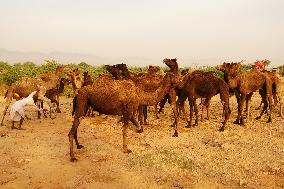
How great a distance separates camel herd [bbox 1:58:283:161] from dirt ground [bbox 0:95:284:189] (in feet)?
1.61

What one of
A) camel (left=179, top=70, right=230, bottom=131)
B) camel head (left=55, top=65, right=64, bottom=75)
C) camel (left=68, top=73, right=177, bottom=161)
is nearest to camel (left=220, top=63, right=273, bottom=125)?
camel (left=179, top=70, right=230, bottom=131)

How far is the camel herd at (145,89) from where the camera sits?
10039 millimetres

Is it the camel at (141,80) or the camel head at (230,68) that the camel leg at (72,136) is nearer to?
the camel at (141,80)

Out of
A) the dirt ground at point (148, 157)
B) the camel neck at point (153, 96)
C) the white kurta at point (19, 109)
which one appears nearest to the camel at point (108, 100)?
the camel neck at point (153, 96)

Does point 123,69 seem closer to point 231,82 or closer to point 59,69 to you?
point 231,82

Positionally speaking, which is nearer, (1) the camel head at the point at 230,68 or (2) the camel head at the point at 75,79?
(1) the camel head at the point at 230,68

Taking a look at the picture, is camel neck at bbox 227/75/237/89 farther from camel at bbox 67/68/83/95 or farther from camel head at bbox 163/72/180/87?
camel at bbox 67/68/83/95

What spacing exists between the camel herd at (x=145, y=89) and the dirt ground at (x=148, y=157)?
0.49 m

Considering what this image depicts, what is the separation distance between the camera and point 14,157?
1002 cm

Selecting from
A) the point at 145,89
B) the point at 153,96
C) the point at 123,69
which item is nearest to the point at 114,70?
the point at 123,69

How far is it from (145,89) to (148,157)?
3819mm

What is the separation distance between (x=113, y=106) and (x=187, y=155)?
2222mm

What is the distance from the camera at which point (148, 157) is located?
9891 mm

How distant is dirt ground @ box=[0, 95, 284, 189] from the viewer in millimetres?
8320
